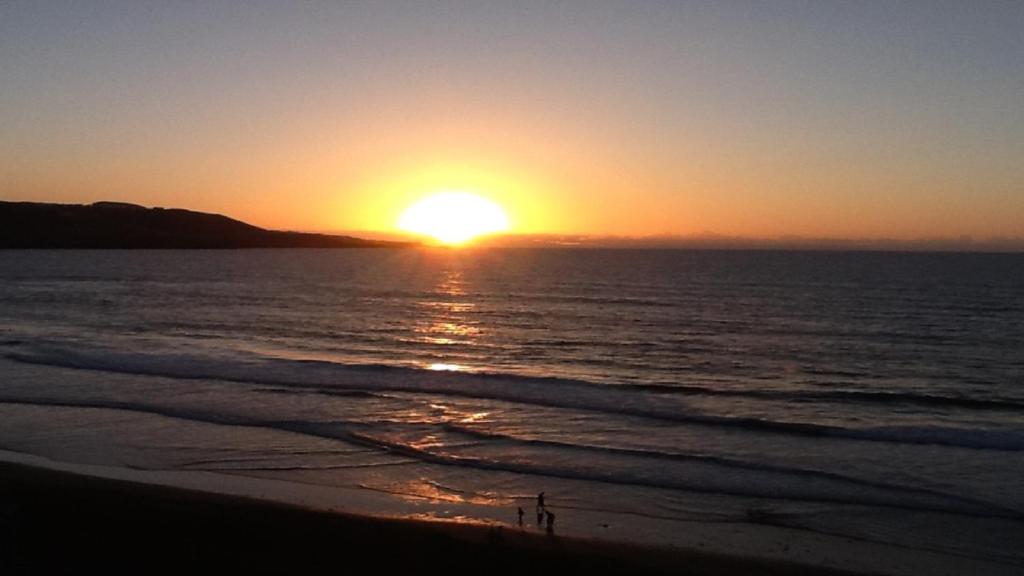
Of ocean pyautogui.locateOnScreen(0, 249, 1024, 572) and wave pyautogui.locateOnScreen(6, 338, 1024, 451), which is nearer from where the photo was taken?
ocean pyautogui.locateOnScreen(0, 249, 1024, 572)

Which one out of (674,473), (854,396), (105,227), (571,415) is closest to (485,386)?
(571,415)

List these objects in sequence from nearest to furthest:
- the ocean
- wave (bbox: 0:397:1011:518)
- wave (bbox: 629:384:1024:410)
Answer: the ocean < wave (bbox: 0:397:1011:518) < wave (bbox: 629:384:1024:410)

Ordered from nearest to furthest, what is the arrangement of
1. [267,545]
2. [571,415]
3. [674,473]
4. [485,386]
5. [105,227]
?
[267,545] < [674,473] < [571,415] < [485,386] < [105,227]

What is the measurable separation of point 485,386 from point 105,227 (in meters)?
170

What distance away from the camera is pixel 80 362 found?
89.3ft

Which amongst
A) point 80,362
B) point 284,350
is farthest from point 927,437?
point 80,362

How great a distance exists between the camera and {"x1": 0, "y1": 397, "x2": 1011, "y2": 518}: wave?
45.4 ft

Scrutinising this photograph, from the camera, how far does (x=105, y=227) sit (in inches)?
6841

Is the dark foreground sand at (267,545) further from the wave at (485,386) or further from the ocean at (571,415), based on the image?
the wave at (485,386)

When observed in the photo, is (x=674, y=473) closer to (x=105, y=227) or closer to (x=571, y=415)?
(x=571, y=415)

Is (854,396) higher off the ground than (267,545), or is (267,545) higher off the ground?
(267,545)

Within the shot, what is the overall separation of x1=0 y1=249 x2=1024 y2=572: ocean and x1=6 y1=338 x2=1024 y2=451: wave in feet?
0.36

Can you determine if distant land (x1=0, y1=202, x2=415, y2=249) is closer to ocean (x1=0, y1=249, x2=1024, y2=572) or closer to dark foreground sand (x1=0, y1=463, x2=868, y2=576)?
ocean (x1=0, y1=249, x2=1024, y2=572)

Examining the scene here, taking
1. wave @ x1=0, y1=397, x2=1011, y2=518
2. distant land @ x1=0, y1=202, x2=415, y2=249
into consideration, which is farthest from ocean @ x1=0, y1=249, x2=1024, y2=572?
distant land @ x1=0, y1=202, x2=415, y2=249
